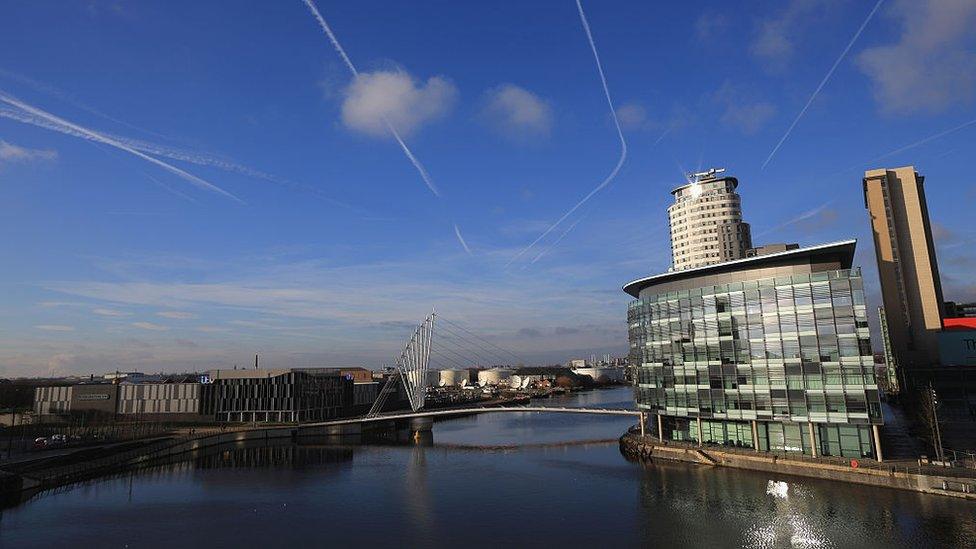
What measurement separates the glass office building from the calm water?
684 cm

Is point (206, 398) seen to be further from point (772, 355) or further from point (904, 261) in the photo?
point (904, 261)

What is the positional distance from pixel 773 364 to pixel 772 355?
999 mm

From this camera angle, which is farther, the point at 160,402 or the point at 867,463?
the point at 160,402

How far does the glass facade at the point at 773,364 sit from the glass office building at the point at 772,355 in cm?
11

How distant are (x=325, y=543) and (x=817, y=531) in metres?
38.2

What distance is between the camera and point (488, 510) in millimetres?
52969

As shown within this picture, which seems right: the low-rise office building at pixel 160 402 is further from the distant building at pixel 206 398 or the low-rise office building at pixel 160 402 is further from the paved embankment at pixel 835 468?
the paved embankment at pixel 835 468

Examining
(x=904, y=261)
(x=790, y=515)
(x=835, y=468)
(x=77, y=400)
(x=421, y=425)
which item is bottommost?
(x=790, y=515)

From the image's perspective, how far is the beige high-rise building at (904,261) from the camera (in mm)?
126938

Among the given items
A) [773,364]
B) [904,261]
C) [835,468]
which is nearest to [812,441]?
[835,468]

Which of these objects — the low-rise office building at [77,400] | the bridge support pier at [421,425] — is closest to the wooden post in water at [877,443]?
the bridge support pier at [421,425]

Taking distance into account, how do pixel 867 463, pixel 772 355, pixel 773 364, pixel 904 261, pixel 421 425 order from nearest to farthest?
1. pixel 867 463
2. pixel 773 364
3. pixel 772 355
4. pixel 421 425
5. pixel 904 261

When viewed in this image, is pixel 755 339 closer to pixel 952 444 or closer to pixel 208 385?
pixel 952 444

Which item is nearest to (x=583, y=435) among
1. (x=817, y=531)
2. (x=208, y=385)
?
(x=817, y=531)
